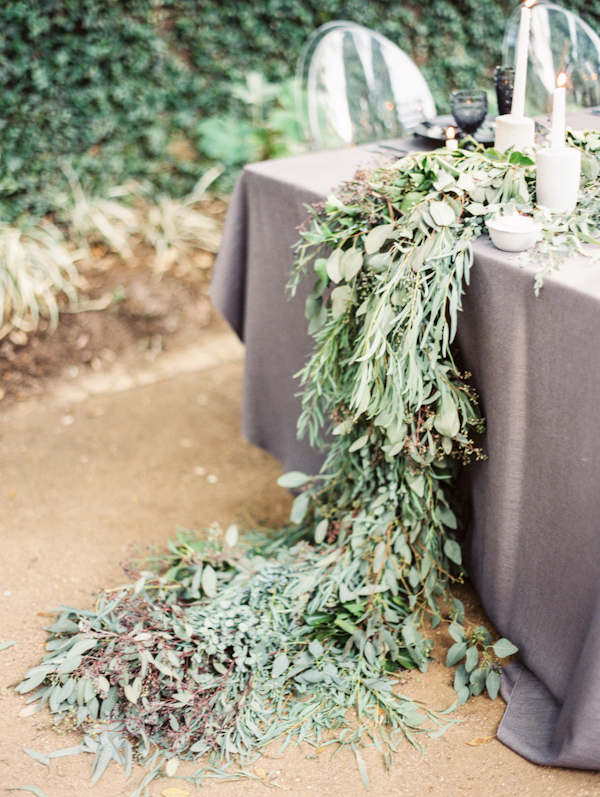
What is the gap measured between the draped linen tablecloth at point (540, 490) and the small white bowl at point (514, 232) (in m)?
0.02

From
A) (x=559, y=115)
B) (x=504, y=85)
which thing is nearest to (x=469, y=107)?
(x=504, y=85)

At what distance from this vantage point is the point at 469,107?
1.63 meters

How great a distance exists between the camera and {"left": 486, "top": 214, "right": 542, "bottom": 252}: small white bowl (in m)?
1.17

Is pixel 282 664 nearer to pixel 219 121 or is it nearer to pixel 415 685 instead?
pixel 415 685

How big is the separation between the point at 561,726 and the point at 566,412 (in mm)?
543

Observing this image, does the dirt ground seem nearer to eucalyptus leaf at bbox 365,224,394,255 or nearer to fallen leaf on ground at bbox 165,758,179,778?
fallen leaf on ground at bbox 165,758,179,778

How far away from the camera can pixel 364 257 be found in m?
1.36

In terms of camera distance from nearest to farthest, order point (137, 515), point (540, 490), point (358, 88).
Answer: point (540, 490), point (137, 515), point (358, 88)

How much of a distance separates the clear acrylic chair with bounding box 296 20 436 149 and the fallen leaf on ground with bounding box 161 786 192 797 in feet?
7.18

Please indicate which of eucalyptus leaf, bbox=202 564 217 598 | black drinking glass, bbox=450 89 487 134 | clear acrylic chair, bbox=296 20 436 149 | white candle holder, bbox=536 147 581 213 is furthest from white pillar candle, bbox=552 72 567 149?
clear acrylic chair, bbox=296 20 436 149

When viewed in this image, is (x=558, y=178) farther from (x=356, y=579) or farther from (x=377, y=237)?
(x=356, y=579)

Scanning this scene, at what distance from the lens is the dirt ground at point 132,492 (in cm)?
127

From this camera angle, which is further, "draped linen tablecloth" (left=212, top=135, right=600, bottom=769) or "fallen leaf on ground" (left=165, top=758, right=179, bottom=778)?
"fallen leaf on ground" (left=165, top=758, right=179, bottom=778)

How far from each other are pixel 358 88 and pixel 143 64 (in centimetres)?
138
